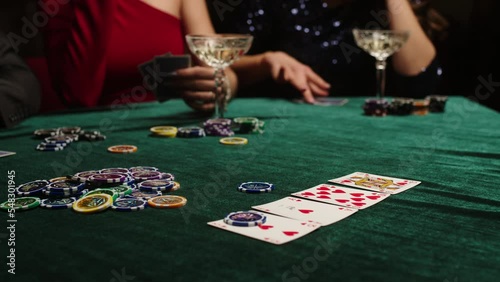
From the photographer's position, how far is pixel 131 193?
1.02 m

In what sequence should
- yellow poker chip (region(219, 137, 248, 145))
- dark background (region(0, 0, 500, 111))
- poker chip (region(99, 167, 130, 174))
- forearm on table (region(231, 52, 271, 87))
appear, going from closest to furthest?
poker chip (region(99, 167, 130, 174)), yellow poker chip (region(219, 137, 248, 145)), forearm on table (region(231, 52, 271, 87)), dark background (region(0, 0, 500, 111))

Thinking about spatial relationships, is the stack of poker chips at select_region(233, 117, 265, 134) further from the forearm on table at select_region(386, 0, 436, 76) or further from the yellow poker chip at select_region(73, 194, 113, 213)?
the forearm on table at select_region(386, 0, 436, 76)

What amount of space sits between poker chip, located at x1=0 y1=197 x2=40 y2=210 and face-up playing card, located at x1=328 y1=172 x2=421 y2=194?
1.96 feet

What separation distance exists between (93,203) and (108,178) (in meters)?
0.13

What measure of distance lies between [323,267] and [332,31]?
7.94ft

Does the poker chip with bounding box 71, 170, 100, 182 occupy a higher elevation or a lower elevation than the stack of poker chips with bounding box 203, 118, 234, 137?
higher

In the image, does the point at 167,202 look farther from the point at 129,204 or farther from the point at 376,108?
the point at 376,108

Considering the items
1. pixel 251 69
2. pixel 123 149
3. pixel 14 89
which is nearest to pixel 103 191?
pixel 123 149

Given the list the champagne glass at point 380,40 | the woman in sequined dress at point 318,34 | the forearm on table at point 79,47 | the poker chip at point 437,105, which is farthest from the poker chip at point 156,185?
the woman in sequined dress at point 318,34

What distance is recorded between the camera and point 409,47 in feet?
8.45

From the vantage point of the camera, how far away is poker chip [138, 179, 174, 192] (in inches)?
40.5

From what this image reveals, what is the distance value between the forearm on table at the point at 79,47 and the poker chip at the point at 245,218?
4.58ft

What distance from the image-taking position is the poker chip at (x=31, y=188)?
3.28 ft

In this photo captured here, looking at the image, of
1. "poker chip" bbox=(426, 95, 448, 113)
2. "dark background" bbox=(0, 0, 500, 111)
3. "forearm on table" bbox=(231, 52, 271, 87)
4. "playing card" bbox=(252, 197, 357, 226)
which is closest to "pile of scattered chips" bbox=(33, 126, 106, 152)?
"playing card" bbox=(252, 197, 357, 226)
